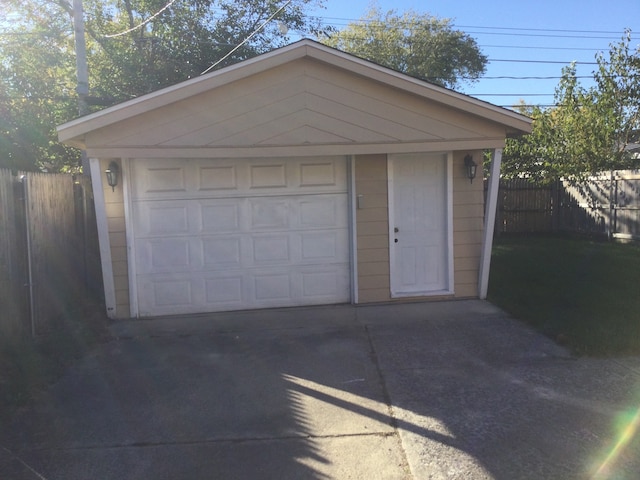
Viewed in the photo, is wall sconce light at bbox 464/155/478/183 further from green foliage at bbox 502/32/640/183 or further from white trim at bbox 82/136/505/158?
green foliage at bbox 502/32/640/183

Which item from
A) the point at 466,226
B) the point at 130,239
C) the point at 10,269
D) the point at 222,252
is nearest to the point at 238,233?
the point at 222,252

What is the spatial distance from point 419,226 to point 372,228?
2.51 ft

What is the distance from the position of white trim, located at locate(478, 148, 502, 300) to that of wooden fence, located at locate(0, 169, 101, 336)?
6.19 metres

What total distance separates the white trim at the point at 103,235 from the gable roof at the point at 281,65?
471mm

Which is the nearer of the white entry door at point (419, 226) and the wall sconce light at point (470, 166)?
the wall sconce light at point (470, 166)

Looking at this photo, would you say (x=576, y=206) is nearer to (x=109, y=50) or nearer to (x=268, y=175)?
(x=268, y=175)

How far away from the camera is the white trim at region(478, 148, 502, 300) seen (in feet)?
26.9

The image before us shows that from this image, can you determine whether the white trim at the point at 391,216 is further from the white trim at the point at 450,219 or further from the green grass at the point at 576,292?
the green grass at the point at 576,292

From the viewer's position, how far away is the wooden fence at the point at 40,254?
6328mm

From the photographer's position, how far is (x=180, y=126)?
7438mm

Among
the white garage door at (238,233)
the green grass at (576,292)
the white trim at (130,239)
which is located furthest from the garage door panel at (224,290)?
the green grass at (576,292)

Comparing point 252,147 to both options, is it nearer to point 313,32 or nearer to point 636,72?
point 636,72

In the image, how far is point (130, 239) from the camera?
7.95m

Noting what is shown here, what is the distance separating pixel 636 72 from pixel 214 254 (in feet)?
50.4
